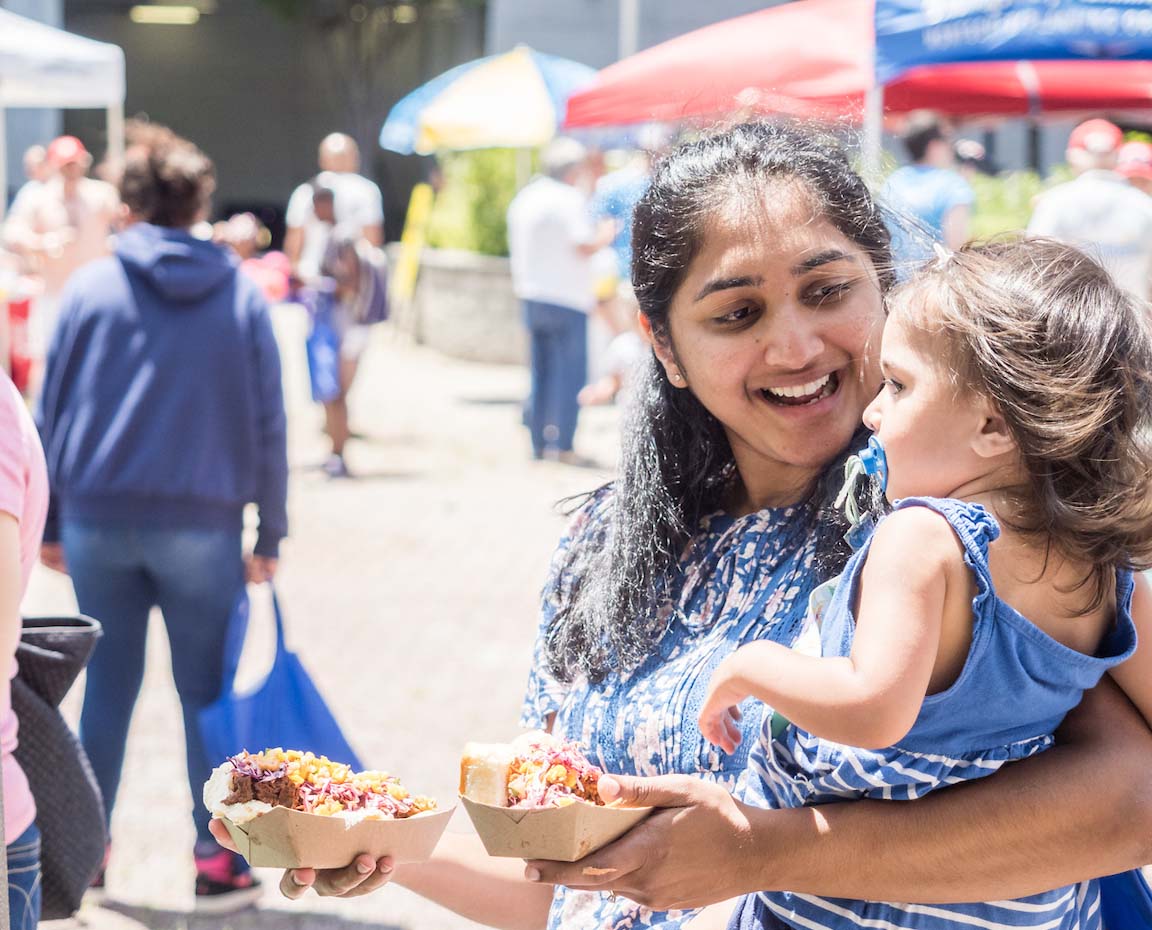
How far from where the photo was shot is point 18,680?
2463 mm

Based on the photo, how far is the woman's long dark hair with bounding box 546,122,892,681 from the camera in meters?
1.93

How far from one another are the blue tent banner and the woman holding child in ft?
16.9

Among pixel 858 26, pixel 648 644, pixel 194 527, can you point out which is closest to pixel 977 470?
pixel 648 644

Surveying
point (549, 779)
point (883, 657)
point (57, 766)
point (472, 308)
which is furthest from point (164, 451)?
point (472, 308)

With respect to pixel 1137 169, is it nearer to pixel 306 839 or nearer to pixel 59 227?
pixel 59 227

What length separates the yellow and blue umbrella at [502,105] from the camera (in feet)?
47.9

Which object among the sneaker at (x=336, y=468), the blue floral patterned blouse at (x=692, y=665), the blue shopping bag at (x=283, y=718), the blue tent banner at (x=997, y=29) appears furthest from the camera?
the sneaker at (x=336, y=468)

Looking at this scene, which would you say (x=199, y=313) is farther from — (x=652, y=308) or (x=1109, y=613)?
(x=1109, y=613)

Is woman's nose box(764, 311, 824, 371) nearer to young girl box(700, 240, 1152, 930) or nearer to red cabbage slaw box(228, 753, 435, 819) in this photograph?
young girl box(700, 240, 1152, 930)

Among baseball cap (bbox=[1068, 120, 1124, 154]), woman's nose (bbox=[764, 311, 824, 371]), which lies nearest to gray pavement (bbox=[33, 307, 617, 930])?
woman's nose (bbox=[764, 311, 824, 371])

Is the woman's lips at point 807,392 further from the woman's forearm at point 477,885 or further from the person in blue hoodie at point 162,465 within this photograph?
the person in blue hoodie at point 162,465

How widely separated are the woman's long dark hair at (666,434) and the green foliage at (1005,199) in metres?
11.8

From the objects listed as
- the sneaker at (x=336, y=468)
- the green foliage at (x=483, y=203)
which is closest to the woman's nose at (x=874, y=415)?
the sneaker at (x=336, y=468)

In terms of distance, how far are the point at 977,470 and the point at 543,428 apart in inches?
371
